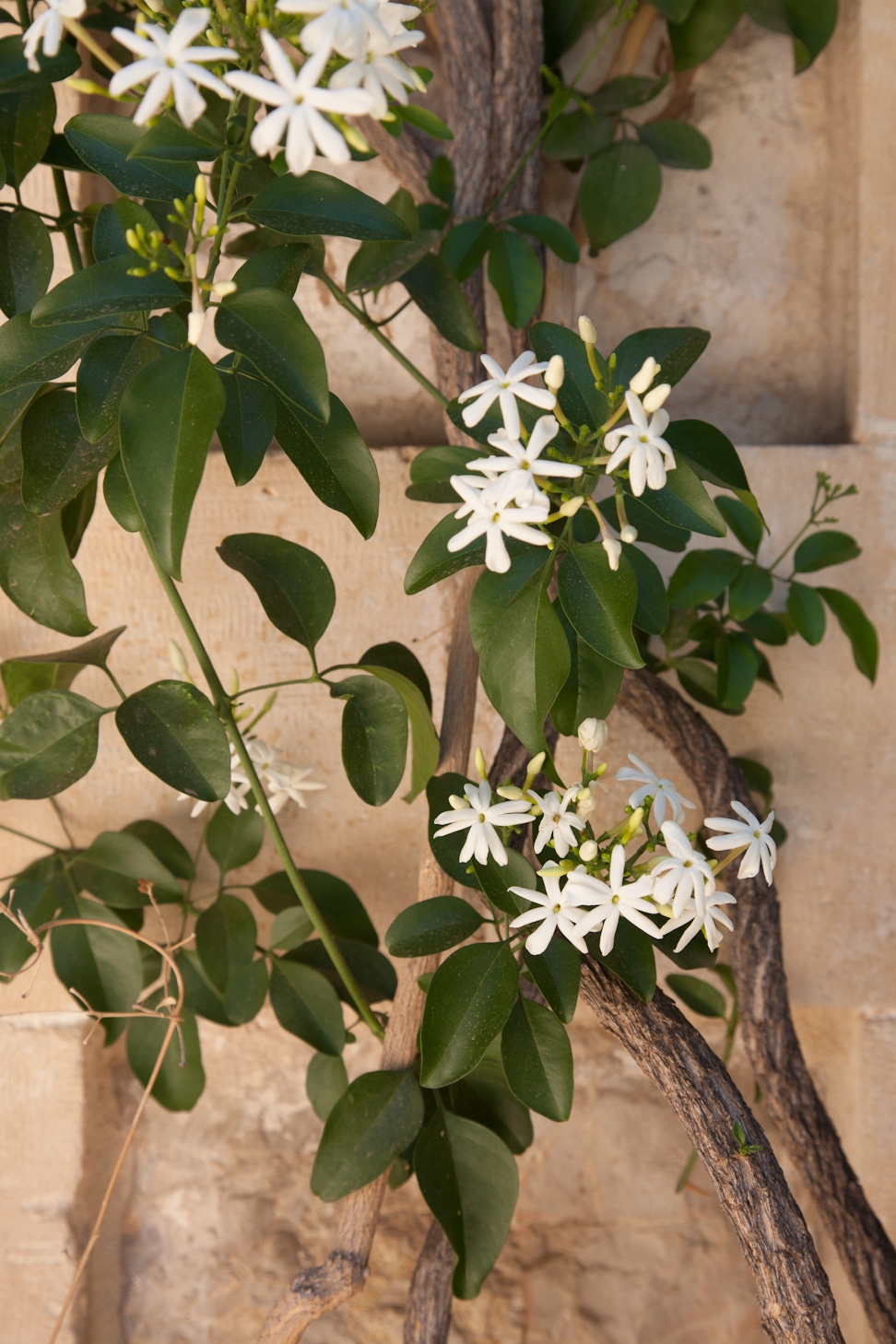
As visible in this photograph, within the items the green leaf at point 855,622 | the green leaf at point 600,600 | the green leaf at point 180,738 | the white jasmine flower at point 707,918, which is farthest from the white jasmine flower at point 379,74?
the green leaf at point 855,622

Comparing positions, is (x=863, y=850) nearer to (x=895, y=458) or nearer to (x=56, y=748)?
(x=895, y=458)

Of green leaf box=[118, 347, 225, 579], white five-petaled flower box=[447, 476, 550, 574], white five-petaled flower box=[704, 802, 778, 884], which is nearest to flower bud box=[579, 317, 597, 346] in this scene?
white five-petaled flower box=[447, 476, 550, 574]

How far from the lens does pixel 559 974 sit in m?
0.71

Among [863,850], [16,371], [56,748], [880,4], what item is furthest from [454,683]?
[880,4]

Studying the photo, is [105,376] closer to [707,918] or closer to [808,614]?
[707,918]

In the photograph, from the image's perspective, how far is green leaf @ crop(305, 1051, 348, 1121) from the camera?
41.6 inches

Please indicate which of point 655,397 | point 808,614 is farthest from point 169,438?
point 808,614

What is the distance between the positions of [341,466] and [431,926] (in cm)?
39

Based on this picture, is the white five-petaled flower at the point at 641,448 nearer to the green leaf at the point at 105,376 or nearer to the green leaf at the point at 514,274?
the green leaf at the point at 105,376

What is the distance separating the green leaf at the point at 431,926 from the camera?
0.76 m

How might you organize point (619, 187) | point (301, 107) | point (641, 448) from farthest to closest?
point (619, 187)
point (641, 448)
point (301, 107)

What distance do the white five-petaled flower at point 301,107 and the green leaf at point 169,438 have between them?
0.42 feet

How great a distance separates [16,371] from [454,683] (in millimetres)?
518

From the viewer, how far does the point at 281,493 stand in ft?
3.94
